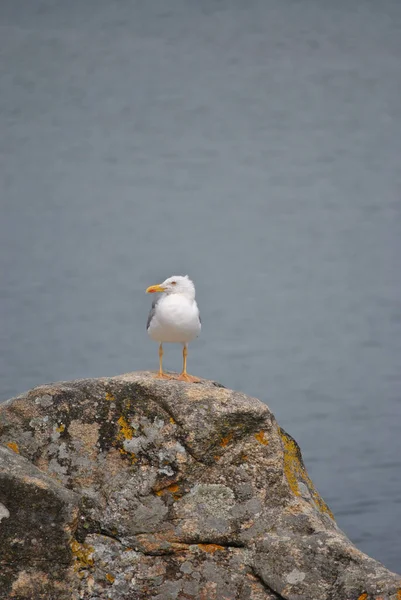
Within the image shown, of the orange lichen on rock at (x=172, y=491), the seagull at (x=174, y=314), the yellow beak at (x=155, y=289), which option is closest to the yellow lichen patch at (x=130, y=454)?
the orange lichen on rock at (x=172, y=491)

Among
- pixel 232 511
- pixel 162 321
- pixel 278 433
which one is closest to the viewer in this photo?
pixel 232 511

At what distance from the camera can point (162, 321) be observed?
4336 millimetres

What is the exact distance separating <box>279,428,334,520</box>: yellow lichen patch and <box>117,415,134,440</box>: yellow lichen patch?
512 mm

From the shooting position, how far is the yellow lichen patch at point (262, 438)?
288 centimetres

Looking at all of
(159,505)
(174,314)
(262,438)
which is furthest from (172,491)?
(174,314)

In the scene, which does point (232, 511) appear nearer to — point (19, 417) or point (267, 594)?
point (267, 594)

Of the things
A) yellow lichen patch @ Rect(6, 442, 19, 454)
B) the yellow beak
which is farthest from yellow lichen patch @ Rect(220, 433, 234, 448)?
the yellow beak

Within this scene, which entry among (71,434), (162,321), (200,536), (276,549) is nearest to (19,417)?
(71,434)

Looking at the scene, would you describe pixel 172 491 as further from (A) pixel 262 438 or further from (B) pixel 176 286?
(B) pixel 176 286

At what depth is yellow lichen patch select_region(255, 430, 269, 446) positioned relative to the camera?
9.43 ft

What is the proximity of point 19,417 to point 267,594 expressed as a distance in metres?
0.93

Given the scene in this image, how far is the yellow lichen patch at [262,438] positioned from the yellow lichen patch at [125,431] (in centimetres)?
40

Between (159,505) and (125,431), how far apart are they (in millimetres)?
253

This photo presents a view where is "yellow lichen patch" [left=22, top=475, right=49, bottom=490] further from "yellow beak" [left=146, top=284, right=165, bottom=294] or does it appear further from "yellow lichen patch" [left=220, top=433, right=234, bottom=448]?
"yellow beak" [left=146, top=284, right=165, bottom=294]
